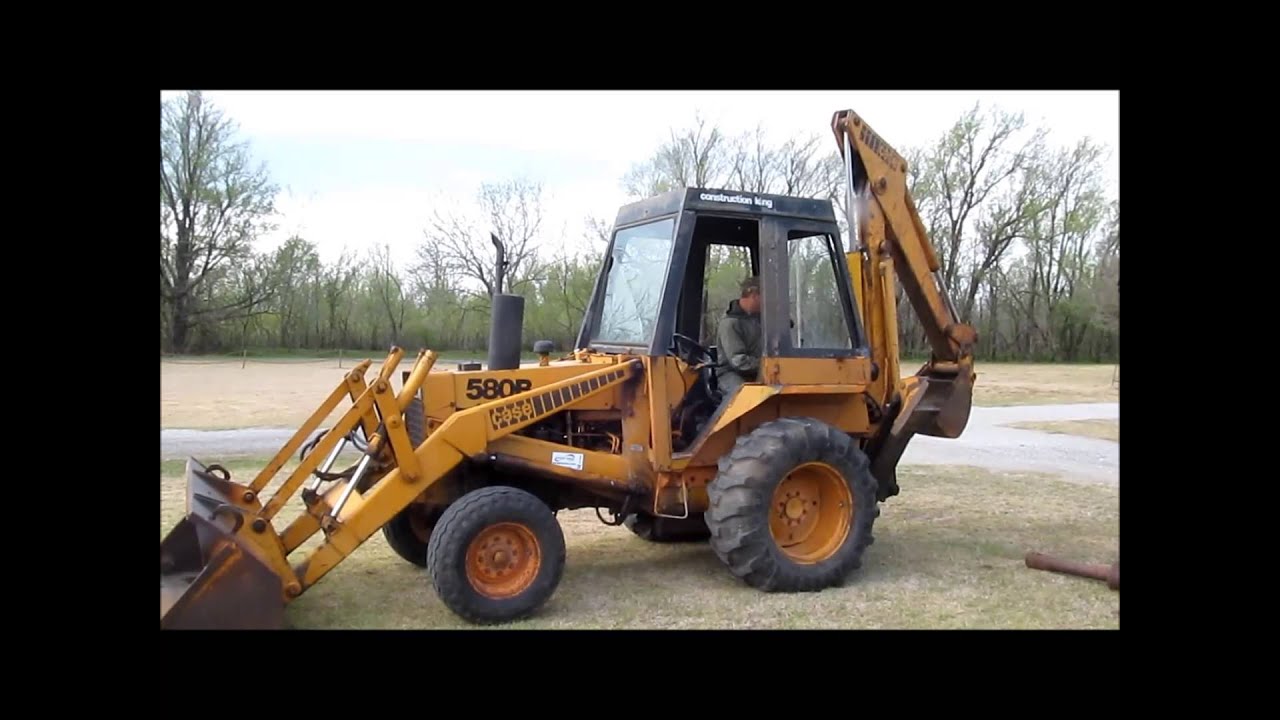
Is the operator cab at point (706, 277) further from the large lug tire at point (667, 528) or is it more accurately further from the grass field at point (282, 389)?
the grass field at point (282, 389)

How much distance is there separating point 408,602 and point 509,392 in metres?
1.47

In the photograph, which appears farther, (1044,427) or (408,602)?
(1044,427)

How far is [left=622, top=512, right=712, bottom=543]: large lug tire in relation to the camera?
7.01 meters

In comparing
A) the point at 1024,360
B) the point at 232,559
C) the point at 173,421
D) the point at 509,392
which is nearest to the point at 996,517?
the point at 509,392

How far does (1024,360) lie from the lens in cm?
4031

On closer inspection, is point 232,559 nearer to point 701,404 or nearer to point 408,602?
point 408,602

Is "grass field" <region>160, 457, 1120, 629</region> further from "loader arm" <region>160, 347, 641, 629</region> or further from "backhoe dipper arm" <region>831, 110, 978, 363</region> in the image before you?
"backhoe dipper arm" <region>831, 110, 978, 363</region>

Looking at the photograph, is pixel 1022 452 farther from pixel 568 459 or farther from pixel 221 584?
pixel 221 584

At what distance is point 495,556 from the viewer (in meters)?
5.38

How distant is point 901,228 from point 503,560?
4011mm

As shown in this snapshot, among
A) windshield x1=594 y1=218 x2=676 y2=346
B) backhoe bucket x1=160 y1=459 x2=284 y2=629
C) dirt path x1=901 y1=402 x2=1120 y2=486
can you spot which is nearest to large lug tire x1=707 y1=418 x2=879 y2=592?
windshield x1=594 y1=218 x2=676 y2=346

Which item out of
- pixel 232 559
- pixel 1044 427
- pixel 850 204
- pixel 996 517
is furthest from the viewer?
pixel 1044 427

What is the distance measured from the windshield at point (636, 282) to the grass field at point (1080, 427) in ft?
40.9

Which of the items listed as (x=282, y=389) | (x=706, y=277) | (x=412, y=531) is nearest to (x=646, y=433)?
(x=706, y=277)
